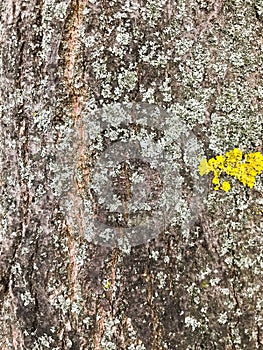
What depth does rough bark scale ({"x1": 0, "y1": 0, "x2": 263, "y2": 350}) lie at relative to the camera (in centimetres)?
117

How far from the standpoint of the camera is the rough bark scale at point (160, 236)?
1.17 m

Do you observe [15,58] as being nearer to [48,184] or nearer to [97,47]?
[97,47]

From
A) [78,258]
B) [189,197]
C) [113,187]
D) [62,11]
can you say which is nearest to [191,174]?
[189,197]

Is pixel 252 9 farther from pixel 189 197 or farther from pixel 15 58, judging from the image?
pixel 15 58

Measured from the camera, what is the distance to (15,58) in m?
1.27

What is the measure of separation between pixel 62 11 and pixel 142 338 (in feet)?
2.42

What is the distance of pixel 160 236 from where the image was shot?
3.87 ft

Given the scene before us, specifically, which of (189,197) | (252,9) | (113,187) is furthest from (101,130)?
(252,9)

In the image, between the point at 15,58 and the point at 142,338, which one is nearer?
the point at 142,338

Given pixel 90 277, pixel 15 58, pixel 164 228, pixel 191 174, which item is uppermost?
pixel 15 58

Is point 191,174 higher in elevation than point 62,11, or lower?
lower

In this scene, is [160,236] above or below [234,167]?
below

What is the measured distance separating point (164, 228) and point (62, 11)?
534 mm

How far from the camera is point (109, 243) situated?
1185 millimetres
